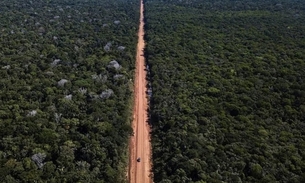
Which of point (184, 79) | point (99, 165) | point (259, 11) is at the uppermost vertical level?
point (259, 11)

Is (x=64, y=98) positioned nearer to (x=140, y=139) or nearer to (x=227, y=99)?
(x=140, y=139)

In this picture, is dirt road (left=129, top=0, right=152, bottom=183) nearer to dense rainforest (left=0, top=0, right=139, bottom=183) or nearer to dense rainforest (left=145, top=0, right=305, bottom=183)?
dense rainforest (left=145, top=0, right=305, bottom=183)

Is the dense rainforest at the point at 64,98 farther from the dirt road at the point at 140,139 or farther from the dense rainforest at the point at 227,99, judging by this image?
the dense rainforest at the point at 227,99

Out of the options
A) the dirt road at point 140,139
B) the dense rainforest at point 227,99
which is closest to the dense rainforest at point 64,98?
the dirt road at point 140,139

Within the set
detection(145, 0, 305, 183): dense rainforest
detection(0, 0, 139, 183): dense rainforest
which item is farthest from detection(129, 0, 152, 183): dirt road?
detection(0, 0, 139, 183): dense rainforest

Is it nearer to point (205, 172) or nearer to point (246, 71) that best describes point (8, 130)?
point (205, 172)

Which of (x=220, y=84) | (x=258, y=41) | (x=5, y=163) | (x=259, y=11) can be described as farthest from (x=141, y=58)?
(x=259, y=11)
